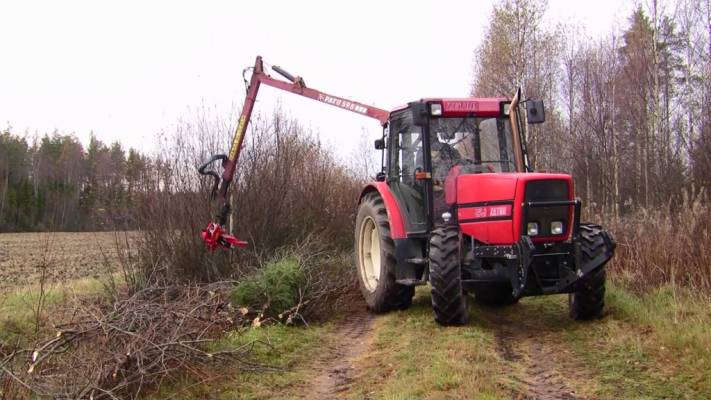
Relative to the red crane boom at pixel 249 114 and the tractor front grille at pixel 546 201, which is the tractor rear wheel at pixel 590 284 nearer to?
the tractor front grille at pixel 546 201

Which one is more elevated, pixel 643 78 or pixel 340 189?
pixel 643 78

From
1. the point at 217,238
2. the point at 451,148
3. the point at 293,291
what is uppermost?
the point at 451,148

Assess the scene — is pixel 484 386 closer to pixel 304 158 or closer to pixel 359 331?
pixel 359 331

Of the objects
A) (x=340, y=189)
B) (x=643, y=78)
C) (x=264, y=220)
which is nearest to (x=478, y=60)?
(x=643, y=78)

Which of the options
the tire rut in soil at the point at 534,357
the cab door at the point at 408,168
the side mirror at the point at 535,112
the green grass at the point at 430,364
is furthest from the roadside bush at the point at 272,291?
the side mirror at the point at 535,112

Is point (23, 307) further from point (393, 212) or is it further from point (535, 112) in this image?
point (535, 112)

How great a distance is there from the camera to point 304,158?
1194cm

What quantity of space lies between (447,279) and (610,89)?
15.8 meters

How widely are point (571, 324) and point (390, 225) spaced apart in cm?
225

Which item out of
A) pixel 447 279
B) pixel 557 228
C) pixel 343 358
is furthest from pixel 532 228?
pixel 343 358

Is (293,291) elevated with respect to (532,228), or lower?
lower

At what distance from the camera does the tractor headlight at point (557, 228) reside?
233 inches

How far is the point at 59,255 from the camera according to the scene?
28.8 ft

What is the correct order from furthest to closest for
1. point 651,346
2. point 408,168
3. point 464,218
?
point 408,168, point 464,218, point 651,346
